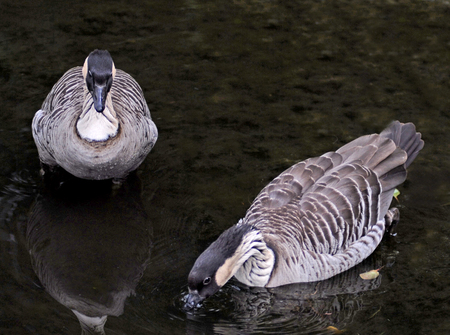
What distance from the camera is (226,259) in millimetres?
5922

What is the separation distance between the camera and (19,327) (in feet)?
19.9

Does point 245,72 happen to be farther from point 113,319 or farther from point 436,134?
point 113,319

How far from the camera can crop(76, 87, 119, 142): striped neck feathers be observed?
23.8ft

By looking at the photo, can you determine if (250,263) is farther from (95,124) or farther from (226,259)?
(95,124)

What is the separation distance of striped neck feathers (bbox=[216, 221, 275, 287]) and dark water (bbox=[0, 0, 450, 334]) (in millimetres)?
164

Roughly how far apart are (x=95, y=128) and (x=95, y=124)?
1.8 inches

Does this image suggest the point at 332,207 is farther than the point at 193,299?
Yes

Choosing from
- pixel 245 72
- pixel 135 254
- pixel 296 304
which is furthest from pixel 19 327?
pixel 245 72

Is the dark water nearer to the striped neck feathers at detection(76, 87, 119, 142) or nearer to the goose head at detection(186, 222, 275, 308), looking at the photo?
the goose head at detection(186, 222, 275, 308)

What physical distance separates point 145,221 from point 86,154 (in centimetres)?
110

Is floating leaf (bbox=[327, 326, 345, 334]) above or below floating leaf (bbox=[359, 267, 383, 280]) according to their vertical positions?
above

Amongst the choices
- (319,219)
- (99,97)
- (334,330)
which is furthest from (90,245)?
(334,330)

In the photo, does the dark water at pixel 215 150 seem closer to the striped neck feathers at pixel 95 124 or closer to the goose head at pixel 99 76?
the striped neck feathers at pixel 95 124

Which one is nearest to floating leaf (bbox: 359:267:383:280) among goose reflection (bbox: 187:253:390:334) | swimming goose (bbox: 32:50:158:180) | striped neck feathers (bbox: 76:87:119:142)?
goose reflection (bbox: 187:253:390:334)
